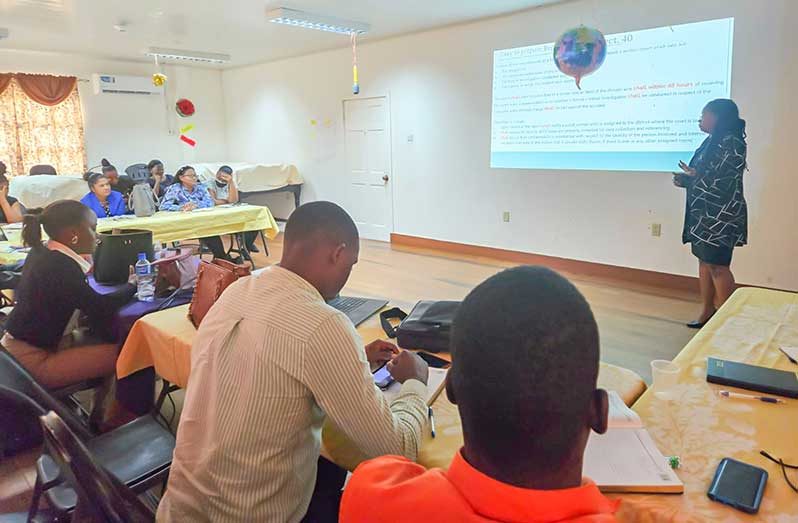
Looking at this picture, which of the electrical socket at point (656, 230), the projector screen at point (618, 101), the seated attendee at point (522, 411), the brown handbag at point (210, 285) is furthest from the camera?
the electrical socket at point (656, 230)

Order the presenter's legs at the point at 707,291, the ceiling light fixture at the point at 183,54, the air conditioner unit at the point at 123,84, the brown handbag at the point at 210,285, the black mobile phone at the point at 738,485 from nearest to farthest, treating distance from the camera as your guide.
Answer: the black mobile phone at the point at 738,485 < the brown handbag at the point at 210,285 < the presenter's legs at the point at 707,291 < the ceiling light fixture at the point at 183,54 < the air conditioner unit at the point at 123,84

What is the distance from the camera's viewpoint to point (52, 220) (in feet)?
7.79

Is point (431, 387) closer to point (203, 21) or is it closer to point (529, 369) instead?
point (529, 369)

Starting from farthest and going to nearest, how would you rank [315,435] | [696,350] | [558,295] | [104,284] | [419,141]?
1. [419,141]
2. [104,284]
3. [696,350]
4. [315,435]
5. [558,295]

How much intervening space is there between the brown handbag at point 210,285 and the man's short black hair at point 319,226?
774 mm

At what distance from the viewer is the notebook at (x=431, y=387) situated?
4.37 feet

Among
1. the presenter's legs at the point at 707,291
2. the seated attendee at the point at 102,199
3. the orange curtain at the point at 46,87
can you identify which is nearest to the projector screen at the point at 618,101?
the presenter's legs at the point at 707,291

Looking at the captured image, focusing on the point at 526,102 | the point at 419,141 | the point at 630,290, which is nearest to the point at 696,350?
the point at 630,290

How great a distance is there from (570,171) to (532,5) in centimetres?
156

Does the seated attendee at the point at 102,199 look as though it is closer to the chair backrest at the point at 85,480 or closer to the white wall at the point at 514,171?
the white wall at the point at 514,171

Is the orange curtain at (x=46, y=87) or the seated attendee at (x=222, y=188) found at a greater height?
the orange curtain at (x=46, y=87)

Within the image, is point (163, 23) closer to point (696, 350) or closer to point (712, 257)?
point (712, 257)

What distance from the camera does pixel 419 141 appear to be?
6266 millimetres

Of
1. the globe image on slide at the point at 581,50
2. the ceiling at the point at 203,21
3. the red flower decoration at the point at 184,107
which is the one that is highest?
the ceiling at the point at 203,21
